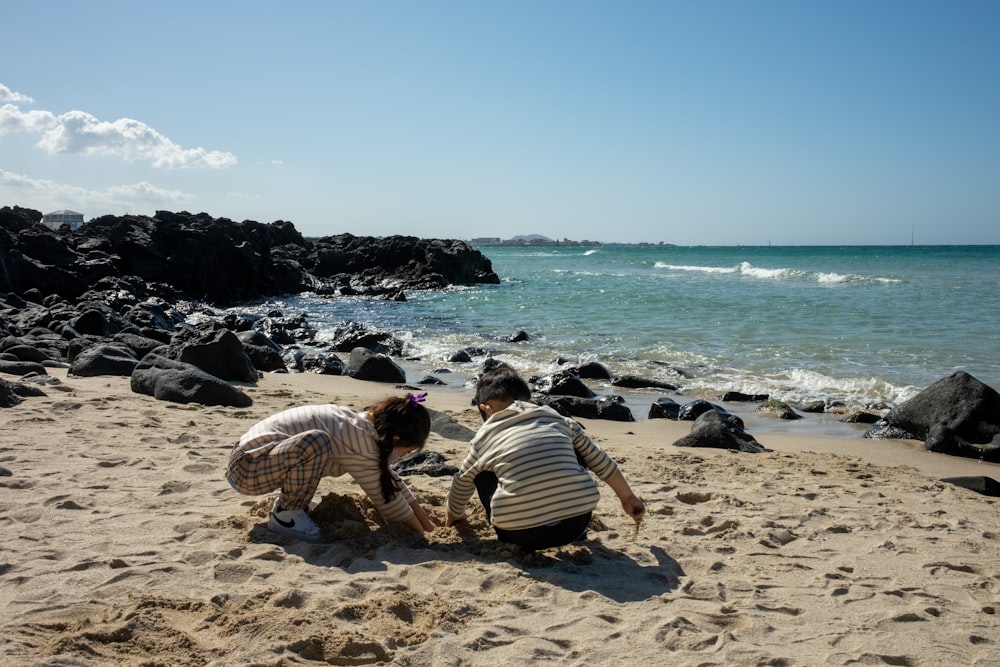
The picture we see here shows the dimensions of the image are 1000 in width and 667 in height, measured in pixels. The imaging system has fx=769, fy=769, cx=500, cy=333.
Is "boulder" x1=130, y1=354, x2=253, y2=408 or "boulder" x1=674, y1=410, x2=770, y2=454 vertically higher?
"boulder" x1=130, y1=354, x2=253, y2=408

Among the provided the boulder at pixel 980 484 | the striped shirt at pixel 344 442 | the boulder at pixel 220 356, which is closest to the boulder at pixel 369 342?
the boulder at pixel 220 356

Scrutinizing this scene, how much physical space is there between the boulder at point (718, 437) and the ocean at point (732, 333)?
2489mm

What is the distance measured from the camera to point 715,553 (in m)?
4.25

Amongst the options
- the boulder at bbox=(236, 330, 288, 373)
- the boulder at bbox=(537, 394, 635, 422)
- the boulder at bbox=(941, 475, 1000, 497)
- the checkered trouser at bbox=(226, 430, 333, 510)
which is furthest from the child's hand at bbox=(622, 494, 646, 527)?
the boulder at bbox=(236, 330, 288, 373)

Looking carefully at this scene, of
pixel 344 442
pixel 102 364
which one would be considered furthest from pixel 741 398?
pixel 102 364

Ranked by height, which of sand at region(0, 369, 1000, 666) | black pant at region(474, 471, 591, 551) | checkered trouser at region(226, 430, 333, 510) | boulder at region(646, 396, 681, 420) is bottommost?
boulder at region(646, 396, 681, 420)

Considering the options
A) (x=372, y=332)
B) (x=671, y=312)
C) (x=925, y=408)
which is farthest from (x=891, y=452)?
(x=671, y=312)

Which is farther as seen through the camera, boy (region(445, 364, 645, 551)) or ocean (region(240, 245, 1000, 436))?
ocean (region(240, 245, 1000, 436))

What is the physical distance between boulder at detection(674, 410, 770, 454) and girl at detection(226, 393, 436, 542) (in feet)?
13.6

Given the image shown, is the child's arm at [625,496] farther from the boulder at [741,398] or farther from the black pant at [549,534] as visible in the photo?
the boulder at [741,398]

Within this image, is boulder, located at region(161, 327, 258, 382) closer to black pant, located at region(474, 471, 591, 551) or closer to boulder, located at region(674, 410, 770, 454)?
boulder, located at region(674, 410, 770, 454)

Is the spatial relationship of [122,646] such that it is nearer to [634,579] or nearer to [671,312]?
[634,579]

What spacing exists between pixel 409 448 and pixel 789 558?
2.16m

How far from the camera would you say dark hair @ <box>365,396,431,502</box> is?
409cm
